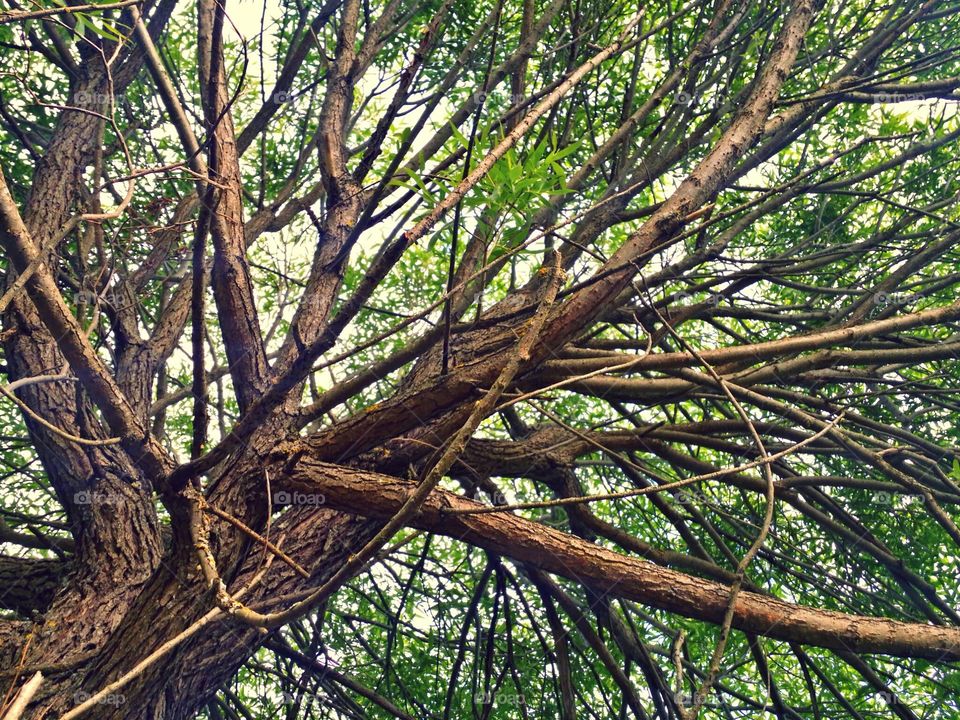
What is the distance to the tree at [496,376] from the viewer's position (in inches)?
69.1

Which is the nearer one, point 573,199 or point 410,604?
point 573,199

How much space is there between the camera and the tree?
5.76 ft

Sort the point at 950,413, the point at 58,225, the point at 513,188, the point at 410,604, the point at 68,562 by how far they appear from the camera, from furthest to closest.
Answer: the point at 410,604 → the point at 950,413 → the point at 58,225 → the point at 68,562 → the point at 513,188

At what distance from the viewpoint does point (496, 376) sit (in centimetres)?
191

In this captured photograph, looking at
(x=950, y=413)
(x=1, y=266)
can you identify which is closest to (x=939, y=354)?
(x=950, y=413)

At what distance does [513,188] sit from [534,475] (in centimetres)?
100

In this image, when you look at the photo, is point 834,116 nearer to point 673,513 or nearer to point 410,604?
point 673,513

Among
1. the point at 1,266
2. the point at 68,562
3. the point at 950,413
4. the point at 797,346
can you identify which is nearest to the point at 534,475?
the point at 797,346

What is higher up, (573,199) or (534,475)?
(573,199)

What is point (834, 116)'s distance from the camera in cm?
312

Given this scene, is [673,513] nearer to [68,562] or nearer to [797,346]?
[797,346]

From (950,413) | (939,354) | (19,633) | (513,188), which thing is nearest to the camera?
(513,188)

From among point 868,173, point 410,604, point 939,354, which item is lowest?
point 410,604

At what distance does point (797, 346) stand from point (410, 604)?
85.5 inches
